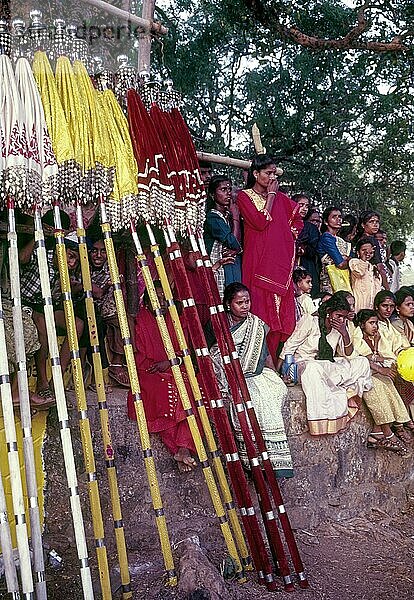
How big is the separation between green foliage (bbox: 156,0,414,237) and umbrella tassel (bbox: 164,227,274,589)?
430cm

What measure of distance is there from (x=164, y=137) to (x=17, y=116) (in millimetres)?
969

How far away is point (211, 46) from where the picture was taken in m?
8.56

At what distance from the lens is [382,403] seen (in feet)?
17.2

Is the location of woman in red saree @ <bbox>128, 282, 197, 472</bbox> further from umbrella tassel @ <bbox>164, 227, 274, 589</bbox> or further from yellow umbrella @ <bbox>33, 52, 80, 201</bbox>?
yellow umbrella @ <bbox>33, 52, 80, 201</bbox>

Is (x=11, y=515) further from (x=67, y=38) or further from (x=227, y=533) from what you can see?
(x=67, y=38)

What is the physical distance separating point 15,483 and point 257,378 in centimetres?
186

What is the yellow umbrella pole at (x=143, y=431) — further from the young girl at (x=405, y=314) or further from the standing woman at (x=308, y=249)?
the young girl at (x=405, y=314)

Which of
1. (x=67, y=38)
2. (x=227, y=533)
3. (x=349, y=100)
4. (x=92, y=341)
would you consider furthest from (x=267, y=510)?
(x=349, y=100)

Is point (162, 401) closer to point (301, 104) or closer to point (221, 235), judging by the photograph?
point (221, 235)

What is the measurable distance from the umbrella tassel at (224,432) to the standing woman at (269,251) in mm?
1128

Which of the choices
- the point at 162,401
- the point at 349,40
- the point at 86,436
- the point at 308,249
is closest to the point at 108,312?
the point at 162,401

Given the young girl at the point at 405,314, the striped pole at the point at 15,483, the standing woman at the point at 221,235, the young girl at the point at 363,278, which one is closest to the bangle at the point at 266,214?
the standing woman at the point at 221,235

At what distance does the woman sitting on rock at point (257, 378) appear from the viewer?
4414mm

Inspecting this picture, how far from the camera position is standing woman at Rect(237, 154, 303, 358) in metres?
5.18
